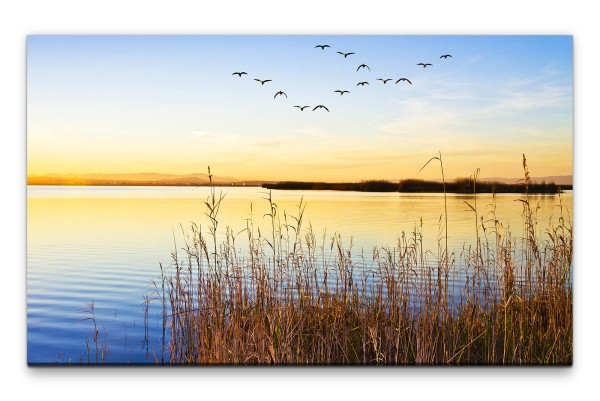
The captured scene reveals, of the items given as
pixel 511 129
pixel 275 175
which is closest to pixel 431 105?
pixel 511 129

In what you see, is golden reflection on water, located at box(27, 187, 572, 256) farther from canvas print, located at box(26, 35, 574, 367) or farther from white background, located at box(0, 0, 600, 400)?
white background, located at box(0, 0, 600, 400)

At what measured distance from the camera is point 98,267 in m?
3.43

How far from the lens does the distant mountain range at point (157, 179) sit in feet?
11.2

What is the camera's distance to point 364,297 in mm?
3512

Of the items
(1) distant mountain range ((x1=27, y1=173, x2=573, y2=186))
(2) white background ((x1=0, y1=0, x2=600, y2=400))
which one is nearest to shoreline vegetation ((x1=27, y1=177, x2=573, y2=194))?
(1) distant mountain range ((x1=27, y1=173, x2=573, y2=186))

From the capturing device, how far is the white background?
3.37 meters

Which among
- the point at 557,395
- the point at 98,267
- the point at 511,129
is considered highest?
the point at 511,129

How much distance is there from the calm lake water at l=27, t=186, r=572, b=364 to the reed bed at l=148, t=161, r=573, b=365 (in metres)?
0.05

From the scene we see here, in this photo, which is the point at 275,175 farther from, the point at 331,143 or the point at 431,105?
the point at 431,105
